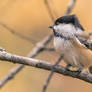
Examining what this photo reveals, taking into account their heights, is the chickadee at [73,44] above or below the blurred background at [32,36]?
above

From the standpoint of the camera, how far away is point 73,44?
2.52 metres

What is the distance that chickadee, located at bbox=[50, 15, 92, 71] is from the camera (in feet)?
8.21

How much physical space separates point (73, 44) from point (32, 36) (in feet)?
5.28

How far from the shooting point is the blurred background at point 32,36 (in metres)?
3.79

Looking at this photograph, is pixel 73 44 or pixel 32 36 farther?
pixel 32 36

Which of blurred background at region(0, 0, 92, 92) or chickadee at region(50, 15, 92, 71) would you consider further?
blurred background at region(0, 0, 92, 92)

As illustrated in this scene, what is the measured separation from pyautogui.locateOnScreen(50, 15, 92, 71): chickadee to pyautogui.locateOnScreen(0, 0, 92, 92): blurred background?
3.46 ft

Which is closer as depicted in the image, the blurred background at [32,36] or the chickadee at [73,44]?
the chickadee at [73,44]

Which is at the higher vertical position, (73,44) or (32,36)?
(73,44)

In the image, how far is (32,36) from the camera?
4082mm

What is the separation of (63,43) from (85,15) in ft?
5.02

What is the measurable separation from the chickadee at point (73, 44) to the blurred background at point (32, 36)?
41.6 inches

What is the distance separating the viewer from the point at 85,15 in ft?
13.1

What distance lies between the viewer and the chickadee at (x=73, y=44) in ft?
8.21
